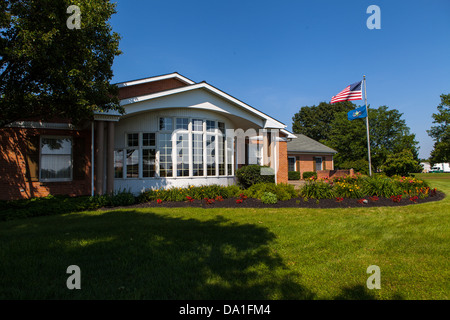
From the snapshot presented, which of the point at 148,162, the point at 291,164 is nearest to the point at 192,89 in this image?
the point at 148,162

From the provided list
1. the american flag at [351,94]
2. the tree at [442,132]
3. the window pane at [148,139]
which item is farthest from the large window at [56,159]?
the tree at [442,132]

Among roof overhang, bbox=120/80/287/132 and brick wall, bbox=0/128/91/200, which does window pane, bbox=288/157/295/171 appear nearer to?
roof overhang, bbox=120/80/287/132

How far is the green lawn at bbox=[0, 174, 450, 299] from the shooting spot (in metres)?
3.10

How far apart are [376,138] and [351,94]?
2207cm

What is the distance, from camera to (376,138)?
115ft

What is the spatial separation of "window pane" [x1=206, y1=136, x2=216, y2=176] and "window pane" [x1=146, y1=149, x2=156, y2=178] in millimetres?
2544

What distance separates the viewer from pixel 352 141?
114 ft

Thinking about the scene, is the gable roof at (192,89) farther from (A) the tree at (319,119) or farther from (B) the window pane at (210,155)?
(A) the tree at (319,119)

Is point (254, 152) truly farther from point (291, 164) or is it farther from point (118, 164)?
point (291, 164)

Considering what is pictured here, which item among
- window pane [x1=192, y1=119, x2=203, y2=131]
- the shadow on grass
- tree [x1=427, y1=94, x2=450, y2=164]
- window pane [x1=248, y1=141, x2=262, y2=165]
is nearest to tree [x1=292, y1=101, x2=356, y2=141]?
tree [x1=427, y1=94, x2=450, y2=164]

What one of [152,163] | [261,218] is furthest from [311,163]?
[261,218]

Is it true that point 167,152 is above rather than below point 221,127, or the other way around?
below

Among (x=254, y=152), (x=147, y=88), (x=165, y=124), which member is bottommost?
(x=254, y=152)
